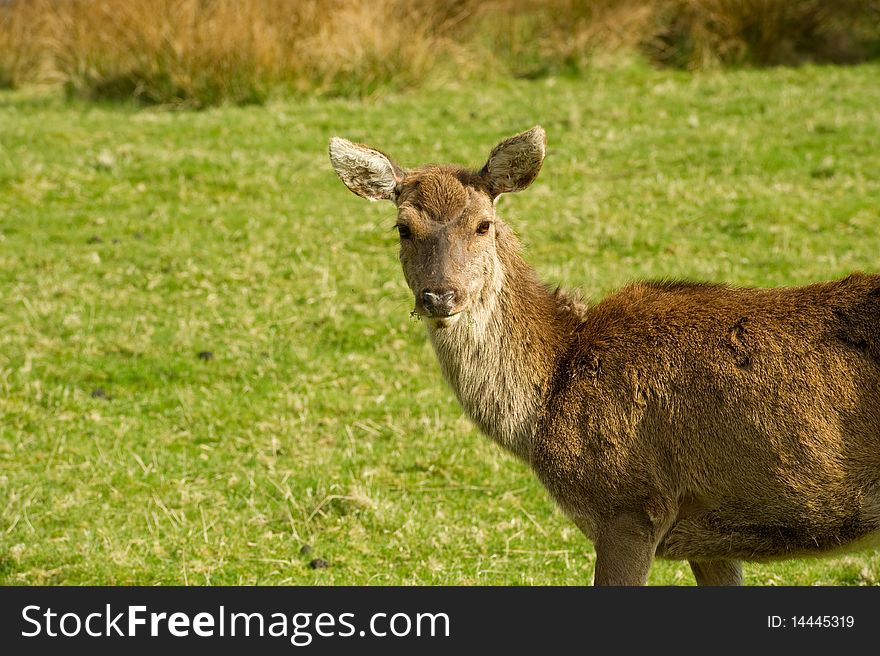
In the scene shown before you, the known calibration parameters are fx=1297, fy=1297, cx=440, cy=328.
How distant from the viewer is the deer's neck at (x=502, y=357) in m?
6.25

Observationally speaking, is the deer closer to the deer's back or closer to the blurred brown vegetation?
the deer's back

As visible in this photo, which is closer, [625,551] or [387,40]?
[625,551]

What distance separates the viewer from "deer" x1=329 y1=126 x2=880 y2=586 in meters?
5.61

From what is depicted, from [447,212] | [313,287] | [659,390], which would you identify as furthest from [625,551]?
[313,287]

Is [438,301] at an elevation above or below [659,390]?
above

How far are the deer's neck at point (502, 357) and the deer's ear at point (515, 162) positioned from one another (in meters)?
0.40

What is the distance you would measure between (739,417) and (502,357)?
48.2 inches

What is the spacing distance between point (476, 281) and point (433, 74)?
13.0m

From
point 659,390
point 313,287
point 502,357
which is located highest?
point 659,390

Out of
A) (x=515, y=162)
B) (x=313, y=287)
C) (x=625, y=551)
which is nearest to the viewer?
(x=625, y=551)

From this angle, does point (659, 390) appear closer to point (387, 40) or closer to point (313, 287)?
point (313, 287)

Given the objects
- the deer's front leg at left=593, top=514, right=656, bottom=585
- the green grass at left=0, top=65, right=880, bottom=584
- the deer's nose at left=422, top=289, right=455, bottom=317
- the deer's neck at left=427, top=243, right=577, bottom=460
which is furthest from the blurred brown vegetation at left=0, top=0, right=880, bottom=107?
the deer's front leg at left=593, top=514, right=656, bottom=585

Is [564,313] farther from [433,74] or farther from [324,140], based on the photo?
[433,74]

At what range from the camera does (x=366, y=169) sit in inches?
257
